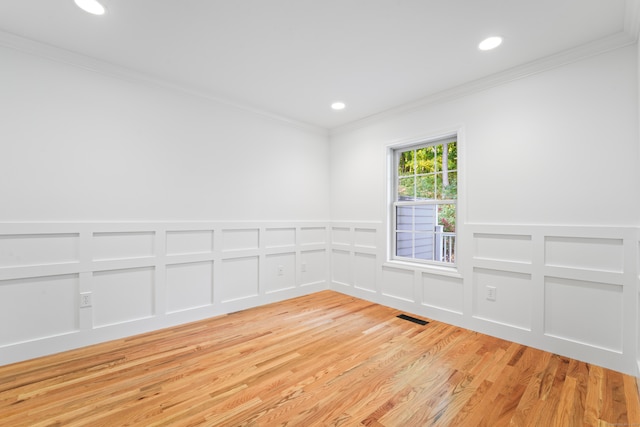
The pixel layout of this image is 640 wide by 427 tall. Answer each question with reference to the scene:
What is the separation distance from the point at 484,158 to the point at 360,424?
2545 millimetres

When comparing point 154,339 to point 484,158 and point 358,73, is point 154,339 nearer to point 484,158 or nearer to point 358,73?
point 358,73

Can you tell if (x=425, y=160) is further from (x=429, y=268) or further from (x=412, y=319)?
(x=412, y=319)

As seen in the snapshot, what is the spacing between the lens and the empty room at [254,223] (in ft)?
6.31

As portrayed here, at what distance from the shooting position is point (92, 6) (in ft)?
6.37

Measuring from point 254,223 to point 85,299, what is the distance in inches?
69.3

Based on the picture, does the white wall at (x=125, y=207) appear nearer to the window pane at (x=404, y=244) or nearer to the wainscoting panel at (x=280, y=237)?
the wainscoting panel at (x=280, y=237)

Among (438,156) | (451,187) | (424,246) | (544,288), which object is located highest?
(438,156)

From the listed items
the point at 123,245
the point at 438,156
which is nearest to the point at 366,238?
the point at 438,156

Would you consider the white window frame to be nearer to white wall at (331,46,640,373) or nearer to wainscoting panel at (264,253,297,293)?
white wall at (331,46,640,373)

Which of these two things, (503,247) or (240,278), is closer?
(503,247)

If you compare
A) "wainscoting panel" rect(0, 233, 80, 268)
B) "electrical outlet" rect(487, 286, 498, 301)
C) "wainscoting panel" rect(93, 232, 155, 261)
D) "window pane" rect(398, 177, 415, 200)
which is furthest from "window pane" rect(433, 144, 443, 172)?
"wainscoting panel" rect(0, 233, 80, 268)

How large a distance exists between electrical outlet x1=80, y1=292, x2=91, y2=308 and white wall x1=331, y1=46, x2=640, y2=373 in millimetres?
3224

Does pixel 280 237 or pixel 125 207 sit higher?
pixel 125 207

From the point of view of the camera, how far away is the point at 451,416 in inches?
66.8
